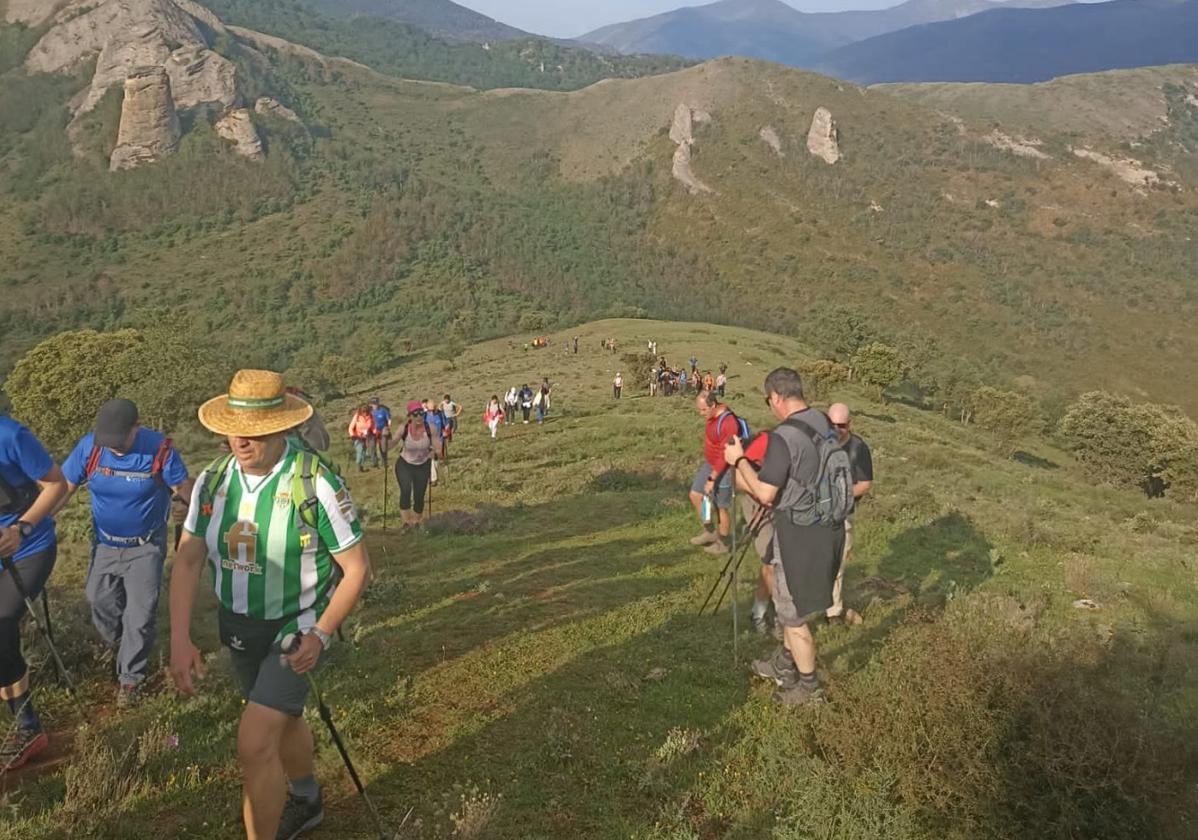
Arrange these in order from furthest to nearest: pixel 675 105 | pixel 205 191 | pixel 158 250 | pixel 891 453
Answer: pixel 675 105 < pixel 205 191 < pixel 158 250 < pixel 891 453

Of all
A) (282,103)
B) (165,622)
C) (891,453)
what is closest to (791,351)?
(891,453)

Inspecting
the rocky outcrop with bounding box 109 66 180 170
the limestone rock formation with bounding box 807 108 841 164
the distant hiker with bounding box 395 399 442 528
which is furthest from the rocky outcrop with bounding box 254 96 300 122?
the distant hiker with bounding box 395 399 442 528

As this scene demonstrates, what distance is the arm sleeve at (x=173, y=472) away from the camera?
5520 mm

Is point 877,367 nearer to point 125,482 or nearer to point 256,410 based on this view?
point 125,482

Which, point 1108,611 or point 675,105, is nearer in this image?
point 1108,611

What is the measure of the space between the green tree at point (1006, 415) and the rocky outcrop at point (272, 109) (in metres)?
161

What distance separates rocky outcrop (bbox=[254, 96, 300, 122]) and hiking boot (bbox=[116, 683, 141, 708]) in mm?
184008

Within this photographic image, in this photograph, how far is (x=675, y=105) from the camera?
520 feet

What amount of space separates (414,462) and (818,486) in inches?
291

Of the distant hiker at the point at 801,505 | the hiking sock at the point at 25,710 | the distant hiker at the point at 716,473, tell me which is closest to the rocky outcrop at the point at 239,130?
the distant hiker at the point at 716,473

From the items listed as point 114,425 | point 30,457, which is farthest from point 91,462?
point 30,457

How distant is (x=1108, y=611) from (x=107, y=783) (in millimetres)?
9357

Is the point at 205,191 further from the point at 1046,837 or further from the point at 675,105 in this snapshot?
the point at 1046,837

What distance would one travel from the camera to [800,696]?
216 inches
